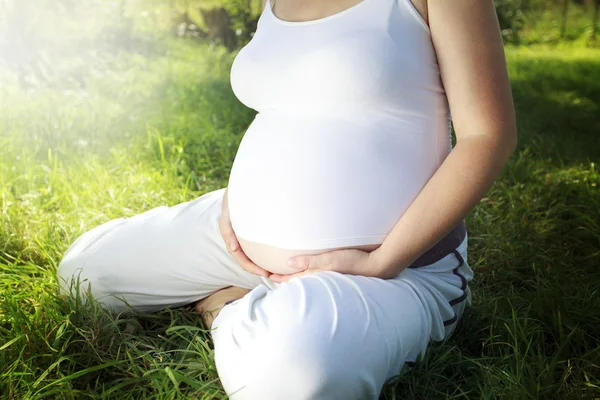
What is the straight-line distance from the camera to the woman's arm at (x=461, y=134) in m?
1.46

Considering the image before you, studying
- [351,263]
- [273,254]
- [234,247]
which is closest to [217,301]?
[234,247]

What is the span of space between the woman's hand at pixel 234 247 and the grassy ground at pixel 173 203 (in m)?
0.22

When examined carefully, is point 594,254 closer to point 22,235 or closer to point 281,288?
point 281,288

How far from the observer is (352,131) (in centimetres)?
157

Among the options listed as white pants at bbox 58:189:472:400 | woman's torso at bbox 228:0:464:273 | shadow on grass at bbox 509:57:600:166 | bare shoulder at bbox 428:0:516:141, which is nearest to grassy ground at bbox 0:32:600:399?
shadow on grass at bbox 509:57:600:166

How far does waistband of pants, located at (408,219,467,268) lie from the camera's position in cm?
170

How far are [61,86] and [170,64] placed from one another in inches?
41.9

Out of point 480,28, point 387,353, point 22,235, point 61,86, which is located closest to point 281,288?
point 387,353

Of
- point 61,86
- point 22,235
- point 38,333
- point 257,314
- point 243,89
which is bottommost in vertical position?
point 61,86

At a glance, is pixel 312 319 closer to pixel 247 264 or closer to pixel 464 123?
pixel 247 264

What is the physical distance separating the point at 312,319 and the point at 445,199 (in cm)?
37

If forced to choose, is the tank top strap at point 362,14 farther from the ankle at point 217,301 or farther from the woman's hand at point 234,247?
the ankle at point 217,301

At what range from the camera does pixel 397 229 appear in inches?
60.6

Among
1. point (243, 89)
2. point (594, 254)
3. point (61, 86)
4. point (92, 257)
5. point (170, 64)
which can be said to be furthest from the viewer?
point (170, 64)
